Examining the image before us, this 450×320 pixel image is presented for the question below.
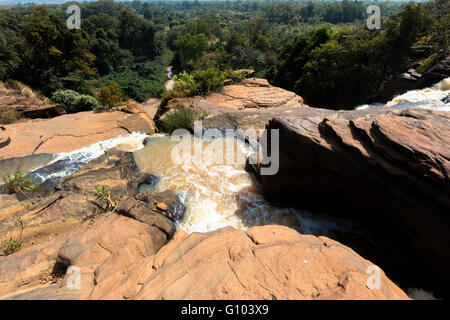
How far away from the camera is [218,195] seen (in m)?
4.74

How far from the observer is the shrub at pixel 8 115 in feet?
28.6

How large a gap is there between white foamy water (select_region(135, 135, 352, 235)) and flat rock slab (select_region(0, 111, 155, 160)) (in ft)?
6.87

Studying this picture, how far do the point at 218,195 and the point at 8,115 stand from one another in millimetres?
10802

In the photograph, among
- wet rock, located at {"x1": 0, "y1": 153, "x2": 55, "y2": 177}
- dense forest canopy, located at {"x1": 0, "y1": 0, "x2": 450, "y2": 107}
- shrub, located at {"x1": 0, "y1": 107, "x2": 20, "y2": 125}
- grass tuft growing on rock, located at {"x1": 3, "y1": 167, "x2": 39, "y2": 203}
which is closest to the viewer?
grass tuft growing on rock, located at {"x1": 3, "y1": 167, "x2": 39, "y2": 203}

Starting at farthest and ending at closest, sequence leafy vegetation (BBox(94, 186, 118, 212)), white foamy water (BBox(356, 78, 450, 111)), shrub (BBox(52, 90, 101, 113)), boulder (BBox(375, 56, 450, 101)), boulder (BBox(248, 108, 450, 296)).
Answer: shrub (BBox(52, 90, 101, 113))
boulder (BBox(375, 56, 450, 101))
white foamy water (BBox(356, 78, 450, 111))
leafy vegetation (BBox(94, 186, 118, 212))
boulder (BBox(248, 108, 450, 296))

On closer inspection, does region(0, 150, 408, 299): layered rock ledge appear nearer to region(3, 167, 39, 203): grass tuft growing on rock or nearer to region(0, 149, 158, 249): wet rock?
region(0, 149, 158, 249): wet rock

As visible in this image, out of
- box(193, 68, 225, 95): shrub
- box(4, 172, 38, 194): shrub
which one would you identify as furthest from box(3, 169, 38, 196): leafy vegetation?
box(193, 68, 225, 95): shrub

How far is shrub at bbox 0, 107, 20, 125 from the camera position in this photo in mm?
8711

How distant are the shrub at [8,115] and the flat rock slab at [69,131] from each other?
233 centimetres

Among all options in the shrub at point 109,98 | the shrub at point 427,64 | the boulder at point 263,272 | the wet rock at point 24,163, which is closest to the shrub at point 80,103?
the shrub at point 109,98

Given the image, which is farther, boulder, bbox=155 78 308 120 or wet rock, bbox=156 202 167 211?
boulder, bbox=155 78 308 120

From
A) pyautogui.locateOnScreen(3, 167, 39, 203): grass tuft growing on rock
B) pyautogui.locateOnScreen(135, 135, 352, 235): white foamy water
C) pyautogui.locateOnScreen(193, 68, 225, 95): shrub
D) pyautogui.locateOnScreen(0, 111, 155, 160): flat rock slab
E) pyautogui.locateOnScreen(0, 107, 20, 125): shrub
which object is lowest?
pyautogui.locateOnScreen(135, 135, 352, 235): white foamy water

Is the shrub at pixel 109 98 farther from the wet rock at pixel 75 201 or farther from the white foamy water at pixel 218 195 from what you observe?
the wet rock at pixel 75 201
